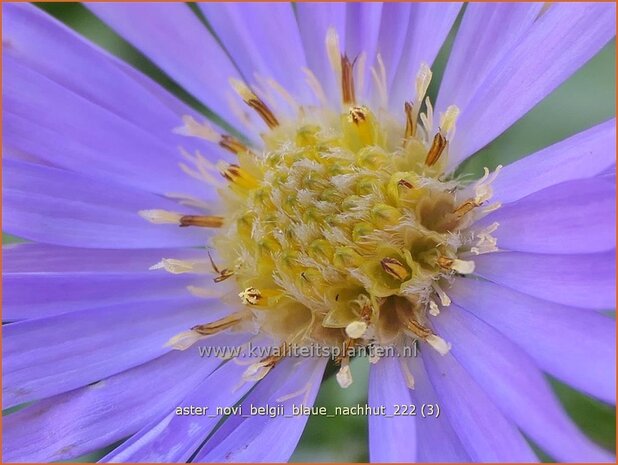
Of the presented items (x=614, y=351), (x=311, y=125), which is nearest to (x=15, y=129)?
(x=311, y=125)

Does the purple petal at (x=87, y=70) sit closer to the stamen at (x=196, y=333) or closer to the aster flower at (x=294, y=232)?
the aster flower at (x=294, y=232)

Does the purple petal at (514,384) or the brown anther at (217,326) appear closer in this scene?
the purple petal at (514,384)

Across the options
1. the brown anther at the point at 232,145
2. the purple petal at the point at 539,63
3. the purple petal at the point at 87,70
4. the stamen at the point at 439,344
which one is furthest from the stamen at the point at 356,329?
the purple petal at the point at 87,70

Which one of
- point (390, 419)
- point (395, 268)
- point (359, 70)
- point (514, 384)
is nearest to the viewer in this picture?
point (514, 384)

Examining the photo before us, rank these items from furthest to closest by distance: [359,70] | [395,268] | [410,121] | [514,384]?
[359,70]
[410,121]
[395,268]
[514,384]

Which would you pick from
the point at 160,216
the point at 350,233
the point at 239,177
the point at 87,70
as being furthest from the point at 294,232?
the point at 87,70

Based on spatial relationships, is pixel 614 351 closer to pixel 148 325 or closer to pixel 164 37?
pixel 148 325

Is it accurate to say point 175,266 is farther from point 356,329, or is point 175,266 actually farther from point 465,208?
point 465,208
